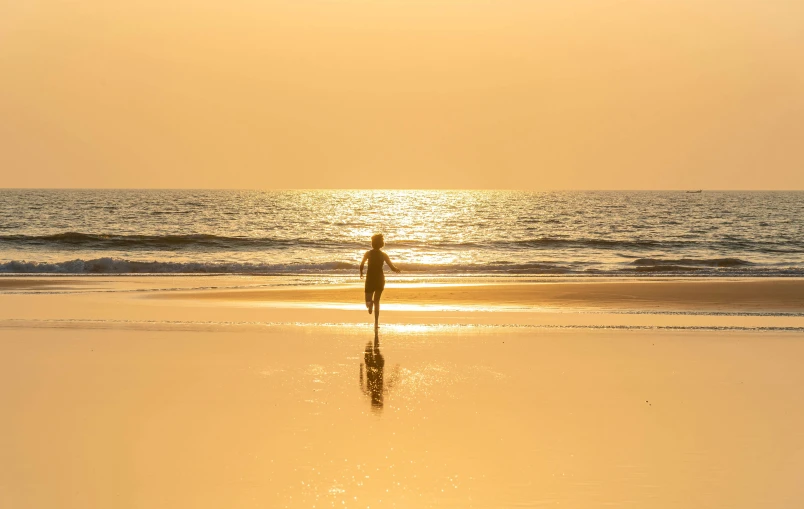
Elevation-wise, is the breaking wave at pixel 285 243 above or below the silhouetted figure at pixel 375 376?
below

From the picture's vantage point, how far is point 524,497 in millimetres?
6754

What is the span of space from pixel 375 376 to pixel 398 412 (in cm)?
215

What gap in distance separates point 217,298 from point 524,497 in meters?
18.2

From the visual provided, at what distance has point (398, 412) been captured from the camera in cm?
942

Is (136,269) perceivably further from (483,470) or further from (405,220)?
(405,220)

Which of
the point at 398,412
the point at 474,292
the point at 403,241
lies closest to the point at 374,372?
the point at 398,412

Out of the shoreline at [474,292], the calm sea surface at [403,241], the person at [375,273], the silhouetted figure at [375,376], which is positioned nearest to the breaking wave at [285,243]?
the calm sea surface at [403,241]

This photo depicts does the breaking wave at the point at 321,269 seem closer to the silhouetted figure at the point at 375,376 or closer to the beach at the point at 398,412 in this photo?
the beach at the point at 398,412

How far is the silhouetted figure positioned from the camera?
1016 centimetres

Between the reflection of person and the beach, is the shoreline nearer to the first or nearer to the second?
the beach

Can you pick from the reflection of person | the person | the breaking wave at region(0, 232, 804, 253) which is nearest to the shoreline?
the person

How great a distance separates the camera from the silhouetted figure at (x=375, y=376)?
10.2 metres

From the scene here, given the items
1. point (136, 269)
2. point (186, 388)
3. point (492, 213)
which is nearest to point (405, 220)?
point (492, 213)

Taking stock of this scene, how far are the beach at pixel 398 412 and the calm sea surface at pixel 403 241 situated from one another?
72.6ft
